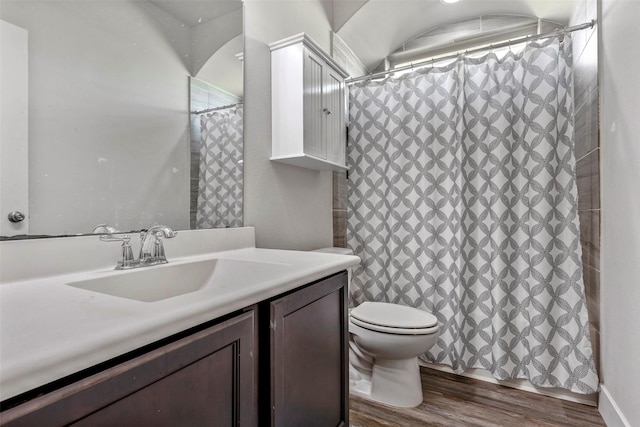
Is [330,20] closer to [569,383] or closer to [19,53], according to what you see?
[19,53]

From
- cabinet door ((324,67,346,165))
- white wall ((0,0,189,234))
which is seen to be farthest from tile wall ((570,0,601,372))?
white wall ((0,0,189,234))

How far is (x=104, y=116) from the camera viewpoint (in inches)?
38.3

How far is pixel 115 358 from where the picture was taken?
0.47 m

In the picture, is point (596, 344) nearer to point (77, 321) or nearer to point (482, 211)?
point (482, 211)

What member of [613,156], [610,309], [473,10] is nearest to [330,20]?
[473,10]

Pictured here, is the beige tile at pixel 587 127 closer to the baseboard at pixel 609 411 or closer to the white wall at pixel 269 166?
the baseboard at pixel 609 411

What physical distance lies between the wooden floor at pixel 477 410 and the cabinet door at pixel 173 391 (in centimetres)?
104

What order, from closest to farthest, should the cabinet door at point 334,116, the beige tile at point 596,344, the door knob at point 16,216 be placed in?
the door knob at point 16,216 < the beige tile at point 596,344 < the cabinet door at point 334,116

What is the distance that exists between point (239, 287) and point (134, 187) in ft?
2.02

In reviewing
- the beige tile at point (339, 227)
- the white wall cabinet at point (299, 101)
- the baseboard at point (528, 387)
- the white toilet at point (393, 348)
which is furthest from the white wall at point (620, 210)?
the beige tile at point (339, 227)

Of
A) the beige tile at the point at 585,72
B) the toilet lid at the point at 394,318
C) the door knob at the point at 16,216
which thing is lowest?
the toilet lid at the point at 394,318

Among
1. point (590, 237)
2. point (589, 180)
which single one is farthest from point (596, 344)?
point (589, 180)

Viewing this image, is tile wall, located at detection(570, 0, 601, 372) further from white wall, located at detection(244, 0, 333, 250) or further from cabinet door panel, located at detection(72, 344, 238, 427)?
cabinet door panel, located at detection(72, 344, 238, 427)

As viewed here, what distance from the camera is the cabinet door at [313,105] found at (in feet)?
5.17
